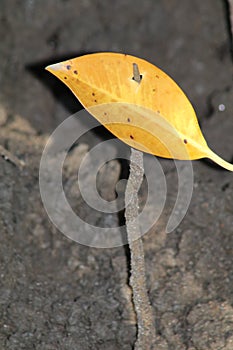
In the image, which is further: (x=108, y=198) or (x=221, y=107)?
(x=221, y=107)

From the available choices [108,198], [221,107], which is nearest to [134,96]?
[108,198]

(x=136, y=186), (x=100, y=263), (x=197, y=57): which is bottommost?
(x=100, y=263)

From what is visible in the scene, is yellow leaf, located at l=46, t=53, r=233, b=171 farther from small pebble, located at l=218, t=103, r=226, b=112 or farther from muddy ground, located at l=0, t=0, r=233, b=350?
small pebble, located at l=218, t=103, r=226, b=112

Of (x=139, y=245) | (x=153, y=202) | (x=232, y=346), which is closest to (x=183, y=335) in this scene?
(x=232, y=346)

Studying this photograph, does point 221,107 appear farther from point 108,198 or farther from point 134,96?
point 134,96

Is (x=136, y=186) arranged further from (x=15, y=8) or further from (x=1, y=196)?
(x=15, y=8)

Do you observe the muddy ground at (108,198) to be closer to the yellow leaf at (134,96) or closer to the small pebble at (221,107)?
the small pebble at (221,107)

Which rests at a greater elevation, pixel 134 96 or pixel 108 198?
pixel 134 96

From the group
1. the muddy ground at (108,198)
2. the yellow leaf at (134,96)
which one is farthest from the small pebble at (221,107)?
the yellow leaf at (134,96)
